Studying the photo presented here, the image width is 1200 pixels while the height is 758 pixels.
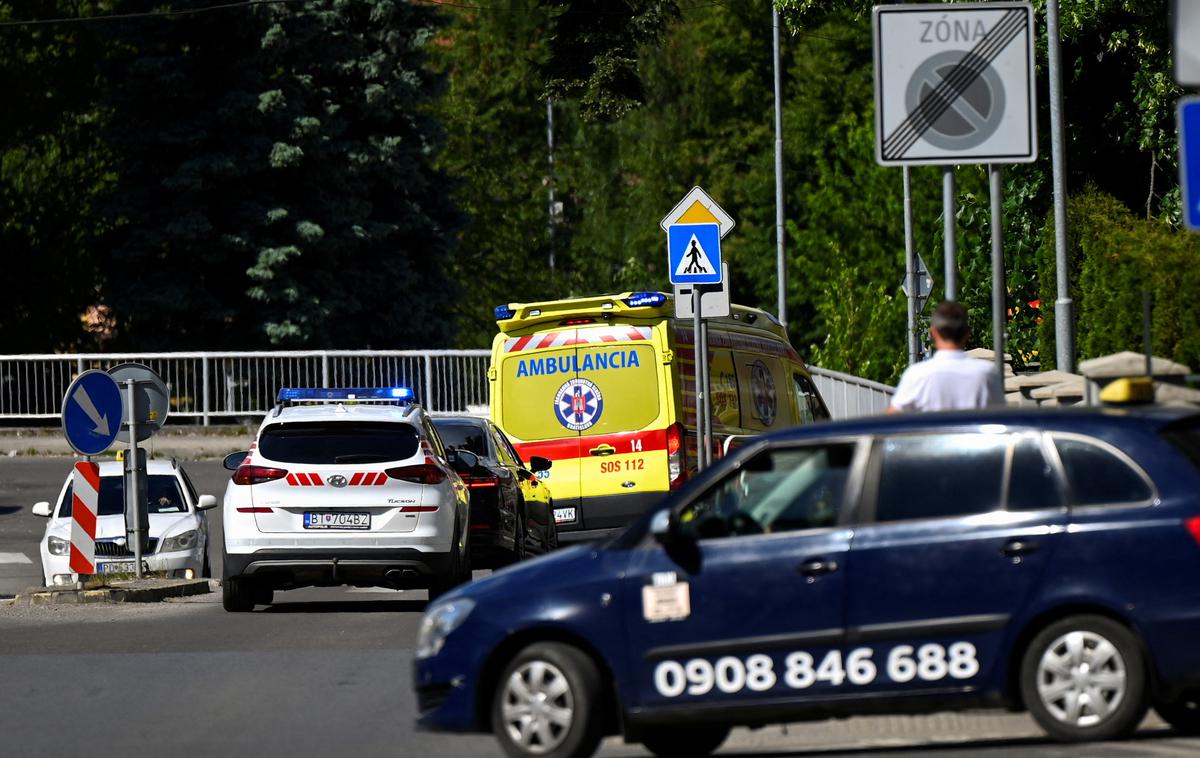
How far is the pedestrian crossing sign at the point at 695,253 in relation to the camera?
1912cm

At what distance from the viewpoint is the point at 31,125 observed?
4662 centimetres

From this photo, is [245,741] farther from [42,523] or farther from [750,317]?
[42,523]

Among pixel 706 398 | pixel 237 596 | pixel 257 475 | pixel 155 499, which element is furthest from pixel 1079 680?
pixel 155 499

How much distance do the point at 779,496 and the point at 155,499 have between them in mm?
15873

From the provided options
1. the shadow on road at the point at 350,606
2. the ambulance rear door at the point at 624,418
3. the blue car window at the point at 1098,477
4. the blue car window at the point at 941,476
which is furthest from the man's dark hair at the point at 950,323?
the ambulance rear door at the point at 624,418

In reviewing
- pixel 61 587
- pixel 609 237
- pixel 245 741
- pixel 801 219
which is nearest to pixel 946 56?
pixel 245 741

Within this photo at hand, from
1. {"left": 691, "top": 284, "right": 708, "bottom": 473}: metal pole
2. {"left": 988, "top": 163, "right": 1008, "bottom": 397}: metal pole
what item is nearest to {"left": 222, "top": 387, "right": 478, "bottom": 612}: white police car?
{"left": 691, "top": 284, "right": 708, "bottom": 473}: metal pole

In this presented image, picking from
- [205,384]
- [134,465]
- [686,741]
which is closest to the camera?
[686,741]

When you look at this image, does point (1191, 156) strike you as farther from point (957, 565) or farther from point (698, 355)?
point (698, 355)

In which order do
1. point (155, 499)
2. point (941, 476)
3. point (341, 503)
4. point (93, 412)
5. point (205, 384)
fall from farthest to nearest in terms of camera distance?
point (205, 384)
point (155, 499)
point (93, 412)
point (341, 503)
point (941, 476)

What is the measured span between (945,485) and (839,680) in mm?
900

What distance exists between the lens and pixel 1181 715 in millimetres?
10078

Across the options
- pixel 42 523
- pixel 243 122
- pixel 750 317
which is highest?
pixel 243 122

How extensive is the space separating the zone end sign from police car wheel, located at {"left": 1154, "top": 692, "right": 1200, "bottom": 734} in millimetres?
2854
